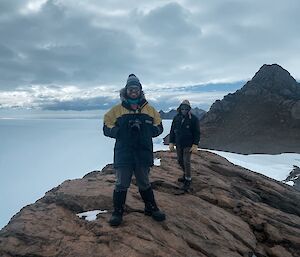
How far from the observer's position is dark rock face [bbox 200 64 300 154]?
45.2 metres

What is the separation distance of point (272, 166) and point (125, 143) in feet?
73.7

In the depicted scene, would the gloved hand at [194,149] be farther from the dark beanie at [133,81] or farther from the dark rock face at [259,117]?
the dark rock face at [259,117]

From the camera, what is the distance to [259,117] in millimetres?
51031

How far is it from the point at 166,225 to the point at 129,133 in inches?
82.1

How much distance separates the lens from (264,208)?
980 cm

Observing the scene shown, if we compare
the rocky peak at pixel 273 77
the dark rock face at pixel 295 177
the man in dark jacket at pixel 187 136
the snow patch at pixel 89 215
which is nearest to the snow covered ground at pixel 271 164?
the dark rock face at pixel 295 177

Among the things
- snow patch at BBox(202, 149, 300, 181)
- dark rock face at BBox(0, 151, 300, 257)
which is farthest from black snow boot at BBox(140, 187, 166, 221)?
snow patch at BBox(202, 149, 300, 181)

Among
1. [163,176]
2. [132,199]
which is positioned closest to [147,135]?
[132,199]

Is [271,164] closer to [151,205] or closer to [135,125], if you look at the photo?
[151,205]

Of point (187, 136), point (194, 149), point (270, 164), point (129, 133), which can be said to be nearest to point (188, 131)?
point (187, 136)

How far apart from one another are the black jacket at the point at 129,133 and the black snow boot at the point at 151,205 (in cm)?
65

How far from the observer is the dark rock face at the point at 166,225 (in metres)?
6.33

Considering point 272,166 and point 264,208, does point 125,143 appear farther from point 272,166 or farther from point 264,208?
point 272,166

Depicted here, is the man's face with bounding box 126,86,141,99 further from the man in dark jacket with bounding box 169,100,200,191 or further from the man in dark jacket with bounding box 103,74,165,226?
the man in dark jacket with bounding box 169,100,200,191
